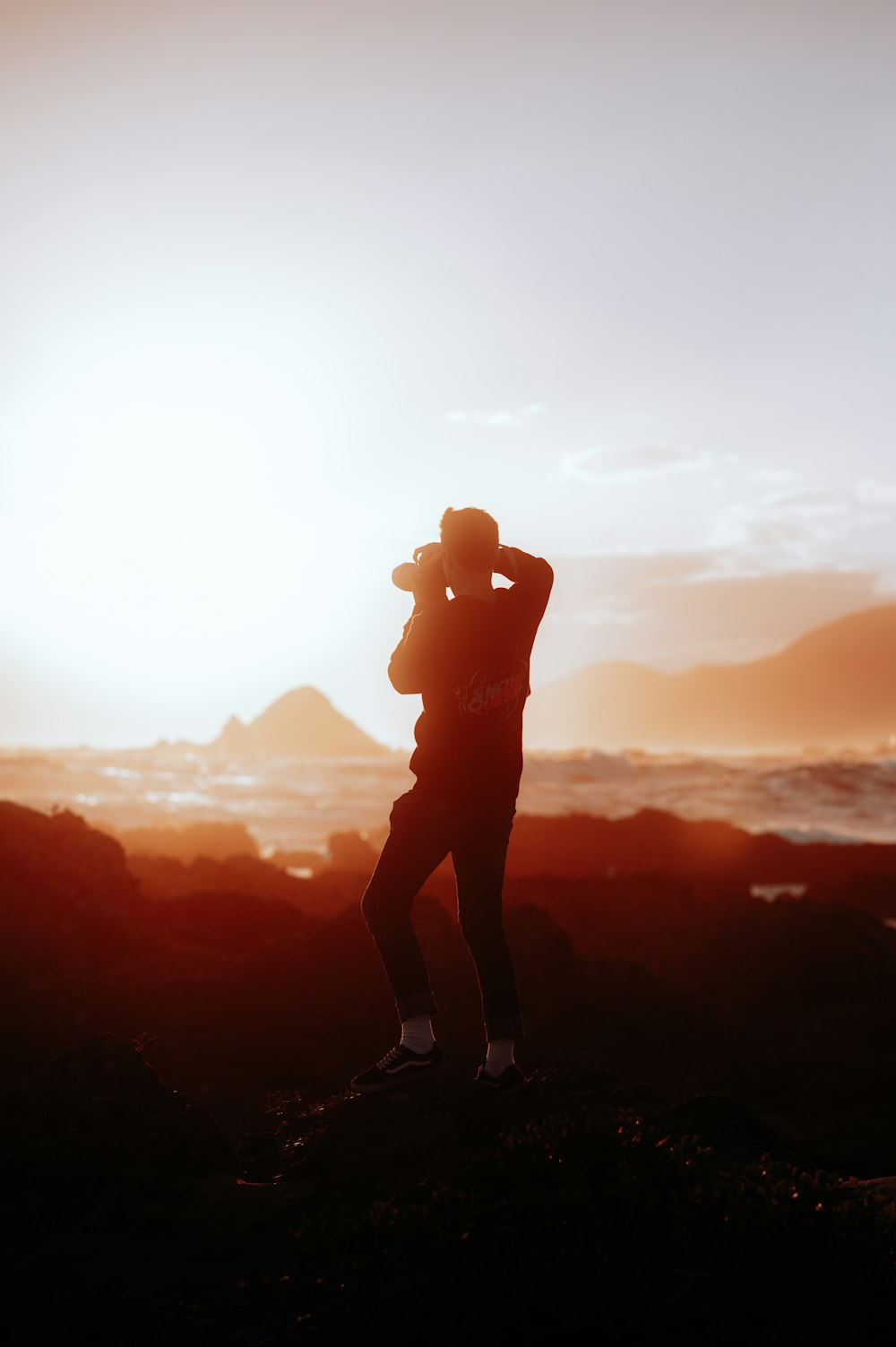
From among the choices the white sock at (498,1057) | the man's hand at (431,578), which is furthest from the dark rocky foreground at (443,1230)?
the man's hand at (431,578)

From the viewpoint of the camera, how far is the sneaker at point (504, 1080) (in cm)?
529

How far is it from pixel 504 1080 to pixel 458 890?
108 centimetres

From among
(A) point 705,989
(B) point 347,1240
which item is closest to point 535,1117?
(B) point 347,1240

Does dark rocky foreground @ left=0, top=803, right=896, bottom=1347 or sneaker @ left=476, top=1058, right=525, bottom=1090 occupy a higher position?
sneaker @ left=476, top=1058, right=525, bottom=1090

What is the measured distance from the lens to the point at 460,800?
5.26 metres

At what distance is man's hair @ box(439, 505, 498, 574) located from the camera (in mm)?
5305

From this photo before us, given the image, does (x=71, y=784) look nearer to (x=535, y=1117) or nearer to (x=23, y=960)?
(x=23, y=960)

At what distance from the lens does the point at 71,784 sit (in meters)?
85.4

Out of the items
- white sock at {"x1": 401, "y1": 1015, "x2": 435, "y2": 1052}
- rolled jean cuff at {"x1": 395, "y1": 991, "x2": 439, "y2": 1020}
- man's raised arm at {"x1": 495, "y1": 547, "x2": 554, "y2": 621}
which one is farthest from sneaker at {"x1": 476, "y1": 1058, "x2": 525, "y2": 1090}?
man's raised arm at {"x1": 495, "y1": 547, "x2": 554, "y2": 621}

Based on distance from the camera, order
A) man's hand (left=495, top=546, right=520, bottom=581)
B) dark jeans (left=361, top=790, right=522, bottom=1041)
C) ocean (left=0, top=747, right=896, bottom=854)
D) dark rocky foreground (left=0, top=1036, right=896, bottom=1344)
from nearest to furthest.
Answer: dark rocky foreground (left=0, top=1036, right=896, bottom=1344) → dark jeans (left=361, top=790, right=522, bottom=1041) → man's hand (left=495, top=546, right=520, bottom=581) → ocean (left=0, top=747, right=896, bottom=854)

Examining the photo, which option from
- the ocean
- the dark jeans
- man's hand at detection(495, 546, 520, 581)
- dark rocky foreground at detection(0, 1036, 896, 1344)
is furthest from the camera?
the ocean

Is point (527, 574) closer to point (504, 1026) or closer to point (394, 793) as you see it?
point (504, 1026)

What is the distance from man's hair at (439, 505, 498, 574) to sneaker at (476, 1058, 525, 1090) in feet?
9.14

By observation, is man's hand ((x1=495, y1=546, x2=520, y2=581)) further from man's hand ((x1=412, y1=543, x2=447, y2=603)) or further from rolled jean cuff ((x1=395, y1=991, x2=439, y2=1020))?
rolled jean cuff ((x1=395, y1=991, x2=439, y2=1020))
